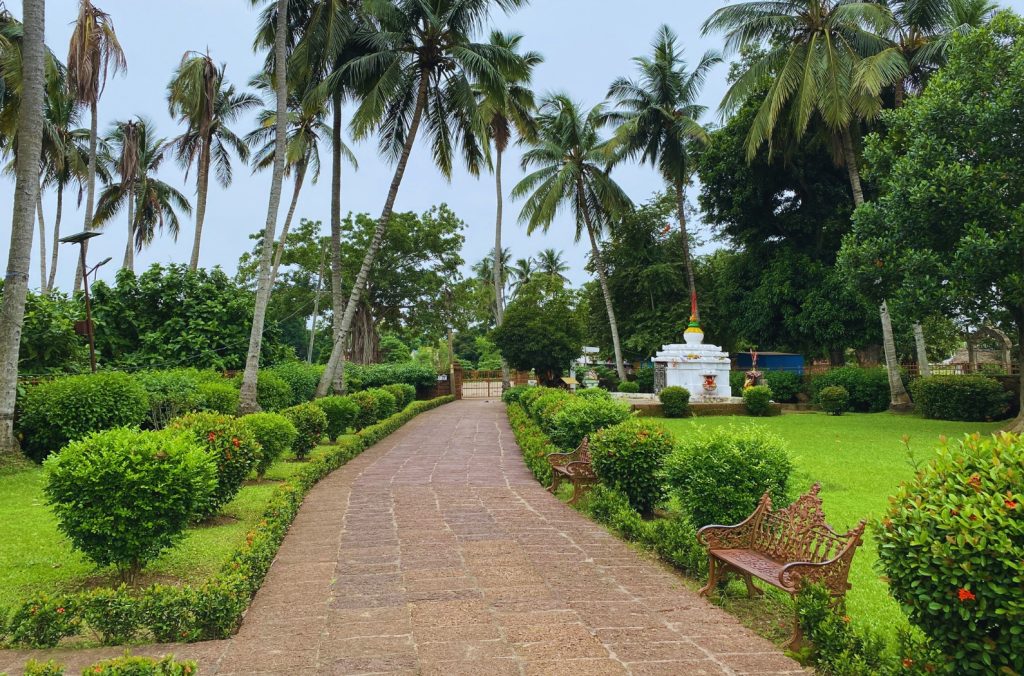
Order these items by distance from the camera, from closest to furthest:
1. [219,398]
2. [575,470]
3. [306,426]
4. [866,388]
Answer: [575,470] < [306,426] < [219,398] < [866,388]

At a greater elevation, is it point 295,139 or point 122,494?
point 295,139

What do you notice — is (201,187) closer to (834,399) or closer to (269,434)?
(269,434)

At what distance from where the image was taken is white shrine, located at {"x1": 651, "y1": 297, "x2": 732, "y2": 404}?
23.0m

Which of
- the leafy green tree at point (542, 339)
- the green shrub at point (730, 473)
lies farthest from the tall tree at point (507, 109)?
the green shrub at point (730, 473)

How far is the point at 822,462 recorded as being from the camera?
35.4 ft

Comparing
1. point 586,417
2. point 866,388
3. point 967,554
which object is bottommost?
point 967,554

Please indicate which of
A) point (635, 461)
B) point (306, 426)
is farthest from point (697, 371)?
point (635, 461)

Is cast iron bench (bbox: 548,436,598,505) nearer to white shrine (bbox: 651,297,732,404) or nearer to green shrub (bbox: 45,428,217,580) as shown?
green shrub (bbox: 45,428,217,580)

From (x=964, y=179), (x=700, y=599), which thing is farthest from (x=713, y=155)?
(x=700, y=599)

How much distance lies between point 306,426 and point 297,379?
6.92m

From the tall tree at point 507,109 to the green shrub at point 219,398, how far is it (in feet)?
27.8

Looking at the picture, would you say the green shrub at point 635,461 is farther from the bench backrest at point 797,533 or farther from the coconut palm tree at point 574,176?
the coconut palm tree at point 574,176

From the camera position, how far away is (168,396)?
1156 cm

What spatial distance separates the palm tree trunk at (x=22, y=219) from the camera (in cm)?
959
